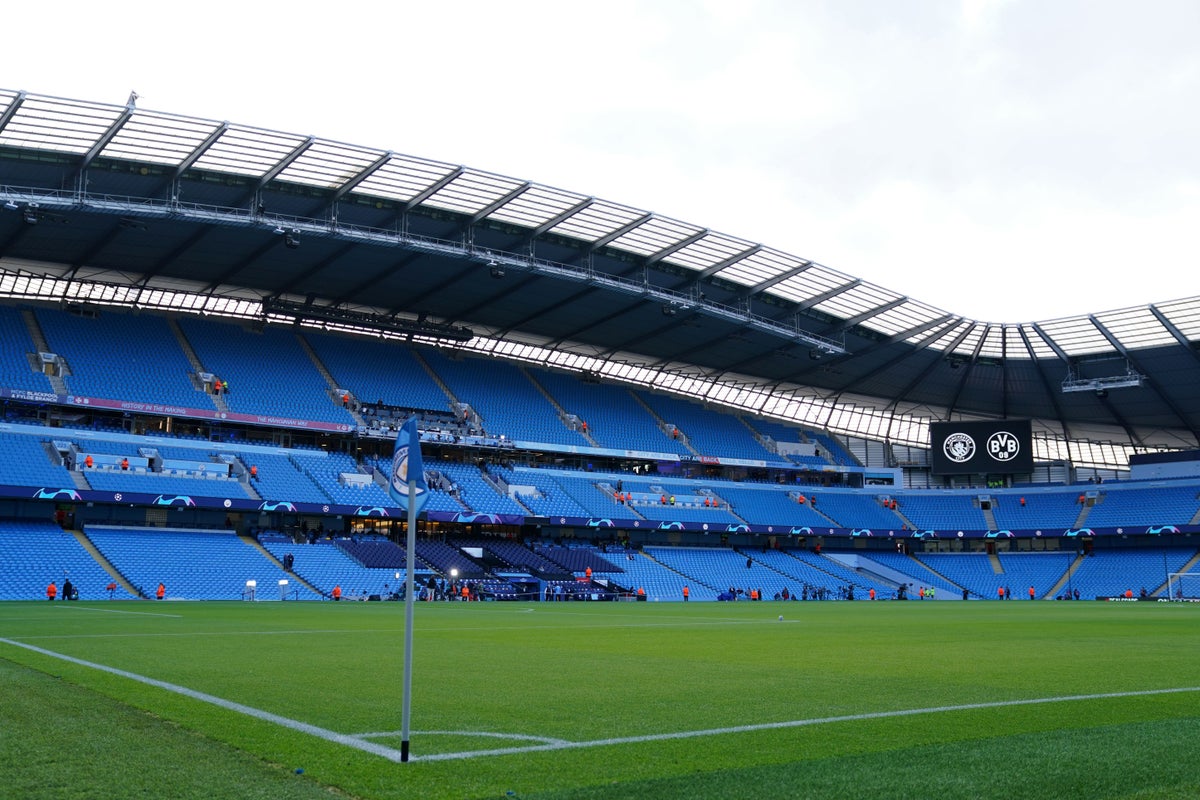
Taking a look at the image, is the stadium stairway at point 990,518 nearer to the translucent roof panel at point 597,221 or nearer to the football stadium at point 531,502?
the football stadium at point 531,502

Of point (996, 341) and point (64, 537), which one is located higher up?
point (996, 341)

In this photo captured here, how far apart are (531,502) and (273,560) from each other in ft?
63.1

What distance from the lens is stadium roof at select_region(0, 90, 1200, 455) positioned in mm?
46406

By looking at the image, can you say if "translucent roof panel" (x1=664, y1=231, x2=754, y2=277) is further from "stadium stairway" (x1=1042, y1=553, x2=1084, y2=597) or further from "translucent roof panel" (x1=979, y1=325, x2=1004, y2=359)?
"stadium stairway" (x1=1042, y1=553, x2=1084, y2=597)

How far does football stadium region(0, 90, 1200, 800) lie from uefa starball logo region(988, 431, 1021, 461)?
0.60 metres

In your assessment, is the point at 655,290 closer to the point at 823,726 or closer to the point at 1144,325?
the point at 1144,325

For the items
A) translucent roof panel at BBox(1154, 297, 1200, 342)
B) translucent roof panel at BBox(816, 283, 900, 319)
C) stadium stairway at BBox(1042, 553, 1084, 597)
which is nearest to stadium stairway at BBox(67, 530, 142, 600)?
translucent roof panel at BBox(816, 283, 900, 319)

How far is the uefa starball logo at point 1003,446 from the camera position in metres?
81.1

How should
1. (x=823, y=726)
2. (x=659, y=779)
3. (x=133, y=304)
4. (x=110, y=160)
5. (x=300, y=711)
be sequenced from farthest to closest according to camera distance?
(x=133, y=304), (x=110, y=160), (x=300, y=711), (x=823, y=726), (x=659, y=779)

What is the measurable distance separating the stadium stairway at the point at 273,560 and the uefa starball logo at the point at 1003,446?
5495 cm

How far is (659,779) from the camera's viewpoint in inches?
275

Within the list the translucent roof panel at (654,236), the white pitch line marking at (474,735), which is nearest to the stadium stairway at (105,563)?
the translucent roof panel at (654,236)

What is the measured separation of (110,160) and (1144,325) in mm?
59601

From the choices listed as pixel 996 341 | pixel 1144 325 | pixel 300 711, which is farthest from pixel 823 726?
pixel 996 341
